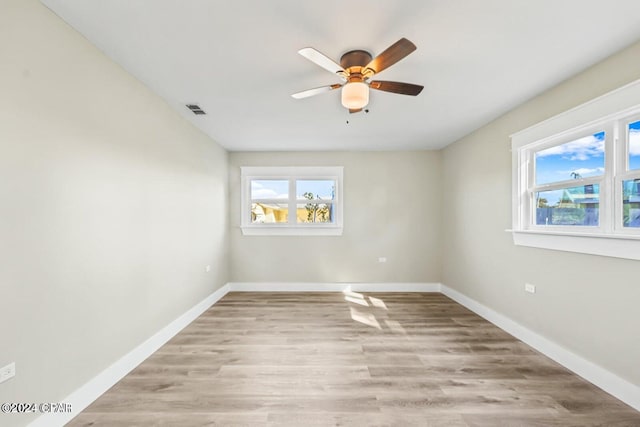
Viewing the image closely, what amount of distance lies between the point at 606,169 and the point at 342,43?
2.32 metres

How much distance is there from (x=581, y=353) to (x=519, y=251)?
1.07 meters

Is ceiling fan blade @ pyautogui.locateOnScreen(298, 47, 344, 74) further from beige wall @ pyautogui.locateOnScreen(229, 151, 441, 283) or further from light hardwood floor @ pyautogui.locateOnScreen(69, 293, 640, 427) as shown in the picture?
beige wall @ pyautogui.locateOnScreen(229, 151, 441, 283)

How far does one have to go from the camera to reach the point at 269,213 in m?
5.14

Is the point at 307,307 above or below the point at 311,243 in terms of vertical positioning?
below

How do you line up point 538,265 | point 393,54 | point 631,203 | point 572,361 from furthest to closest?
point 538,265, point 572,361, point 631,203, point 393,54

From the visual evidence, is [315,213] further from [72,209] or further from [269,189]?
[72,209]

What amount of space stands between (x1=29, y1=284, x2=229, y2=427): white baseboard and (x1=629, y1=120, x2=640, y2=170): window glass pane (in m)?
4.30

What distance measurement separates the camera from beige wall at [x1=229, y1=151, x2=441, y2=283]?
503 cm

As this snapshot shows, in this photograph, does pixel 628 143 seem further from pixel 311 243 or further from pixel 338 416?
pixel 311 243

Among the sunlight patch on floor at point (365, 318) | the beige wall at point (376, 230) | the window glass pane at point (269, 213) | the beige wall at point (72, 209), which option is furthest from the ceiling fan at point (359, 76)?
the window glass pane at point (269, 213)

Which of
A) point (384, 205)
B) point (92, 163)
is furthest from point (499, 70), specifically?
point (92, 163)


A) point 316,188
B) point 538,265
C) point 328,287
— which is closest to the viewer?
point 538,265

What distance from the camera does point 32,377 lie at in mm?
1580

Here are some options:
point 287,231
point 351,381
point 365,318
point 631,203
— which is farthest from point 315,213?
point 631,203
